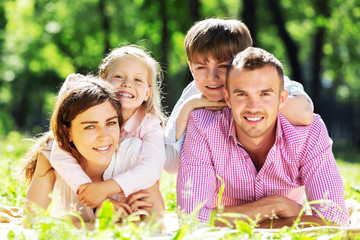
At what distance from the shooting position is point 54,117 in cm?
368

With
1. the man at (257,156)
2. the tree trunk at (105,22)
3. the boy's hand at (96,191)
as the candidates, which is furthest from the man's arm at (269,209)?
the tree trunk at (105,22)

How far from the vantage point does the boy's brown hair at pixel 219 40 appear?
3902 millimetres

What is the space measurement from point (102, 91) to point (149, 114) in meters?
0.52

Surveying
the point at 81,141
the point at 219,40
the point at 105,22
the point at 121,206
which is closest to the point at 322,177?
the point at 219,40

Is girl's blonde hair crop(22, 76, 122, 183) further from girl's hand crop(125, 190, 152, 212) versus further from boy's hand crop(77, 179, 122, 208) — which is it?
girl's hand crop(125, 190, 152, 212)

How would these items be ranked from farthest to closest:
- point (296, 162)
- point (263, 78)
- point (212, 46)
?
point (212, 46), point (296, 162), point (263, 78)

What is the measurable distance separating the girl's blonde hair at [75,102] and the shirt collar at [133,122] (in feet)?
0.59

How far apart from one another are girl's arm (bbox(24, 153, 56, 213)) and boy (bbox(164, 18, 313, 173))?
2.98 ft

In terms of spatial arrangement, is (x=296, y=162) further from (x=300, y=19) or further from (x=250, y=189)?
(x=300, y=19)

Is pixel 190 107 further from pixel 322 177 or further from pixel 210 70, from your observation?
pixel 322 177

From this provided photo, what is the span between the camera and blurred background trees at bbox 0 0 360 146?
17.2 meters

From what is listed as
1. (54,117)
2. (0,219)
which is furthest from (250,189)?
(0,219)

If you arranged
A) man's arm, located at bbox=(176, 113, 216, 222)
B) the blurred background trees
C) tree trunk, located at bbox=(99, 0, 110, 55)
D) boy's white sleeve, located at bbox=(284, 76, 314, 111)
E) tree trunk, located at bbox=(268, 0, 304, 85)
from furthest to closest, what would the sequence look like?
tree trunk, located at bbox=(99, 0, 110, 55), the blurred background trees, tree trunk, located at bbox=(268, 0, 304, 85), boy's white sleeve, located at bbox=(284, 76, 314, 111), man's arm, located at bbox=(176, 113, 216, 222)

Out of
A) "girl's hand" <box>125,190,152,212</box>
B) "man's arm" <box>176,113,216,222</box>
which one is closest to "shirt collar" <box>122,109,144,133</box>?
"man's arm" <box>176,113,216,222</box>
